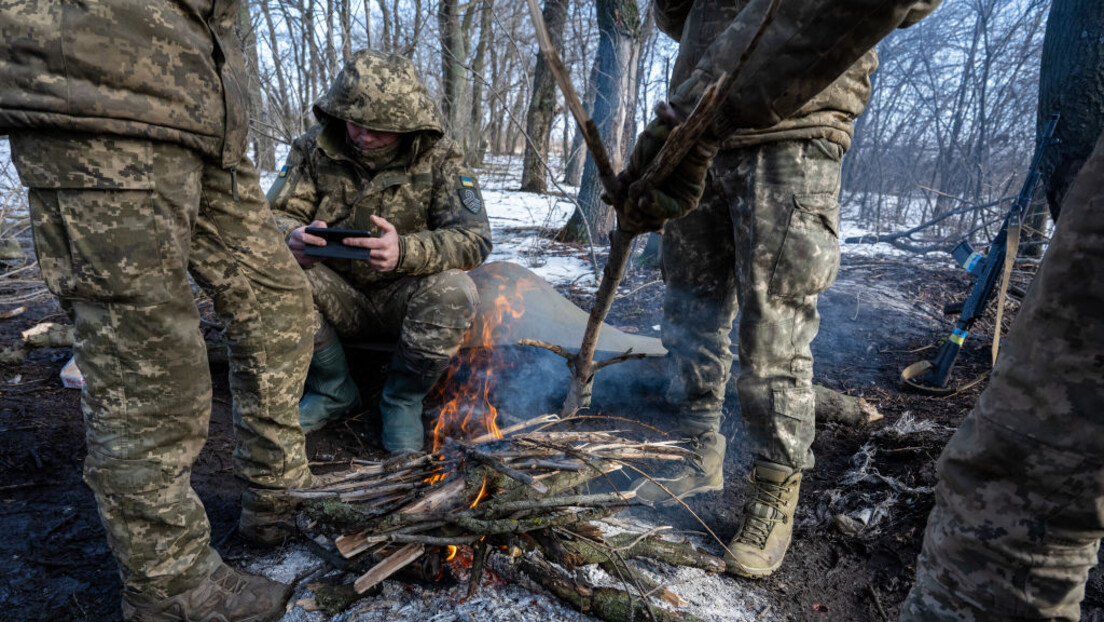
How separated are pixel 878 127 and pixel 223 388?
1416 cm

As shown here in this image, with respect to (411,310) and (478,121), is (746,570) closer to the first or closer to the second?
(411,310)

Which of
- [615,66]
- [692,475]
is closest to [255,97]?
[615,66]

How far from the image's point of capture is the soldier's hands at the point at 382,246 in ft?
8.79

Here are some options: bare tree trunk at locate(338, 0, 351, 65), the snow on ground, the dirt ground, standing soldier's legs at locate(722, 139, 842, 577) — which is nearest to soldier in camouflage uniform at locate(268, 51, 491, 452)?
the dirt ground

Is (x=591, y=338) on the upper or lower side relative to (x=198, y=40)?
lower

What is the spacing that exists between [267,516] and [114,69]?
4.78ft

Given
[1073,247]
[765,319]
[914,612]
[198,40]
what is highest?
[198,40]

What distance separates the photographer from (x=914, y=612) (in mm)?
1182

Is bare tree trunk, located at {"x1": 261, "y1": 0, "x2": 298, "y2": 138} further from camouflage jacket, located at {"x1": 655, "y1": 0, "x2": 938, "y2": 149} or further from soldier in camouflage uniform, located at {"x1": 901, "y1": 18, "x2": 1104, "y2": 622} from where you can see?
soldier in camouflage uniform, located at {"x1": 901, "y1": 18, "x2": 1104, "y2": 622}

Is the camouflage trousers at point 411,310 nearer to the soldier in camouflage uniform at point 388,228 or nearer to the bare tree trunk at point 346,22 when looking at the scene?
the soldier in camouflage uniform at point 388,228

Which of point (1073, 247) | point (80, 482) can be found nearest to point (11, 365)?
point (80, 482)

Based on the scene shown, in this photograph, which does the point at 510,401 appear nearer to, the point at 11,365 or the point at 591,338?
the point at 591,338

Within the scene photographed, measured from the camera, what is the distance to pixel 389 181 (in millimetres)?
3027

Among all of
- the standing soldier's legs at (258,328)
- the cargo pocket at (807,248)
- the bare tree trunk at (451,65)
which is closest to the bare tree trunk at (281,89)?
the bare tree trunk at (451,65)
